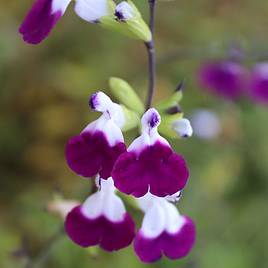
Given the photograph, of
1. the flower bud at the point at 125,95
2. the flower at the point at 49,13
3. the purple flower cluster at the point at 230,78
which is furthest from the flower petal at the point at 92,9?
the purple flower cluster at the point at 230,78

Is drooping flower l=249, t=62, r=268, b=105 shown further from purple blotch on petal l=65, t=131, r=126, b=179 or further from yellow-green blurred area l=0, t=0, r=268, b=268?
purple blotch on petal l=65, t=131, r=126, b=179

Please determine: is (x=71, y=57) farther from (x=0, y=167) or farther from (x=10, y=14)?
(x=0, y=167)

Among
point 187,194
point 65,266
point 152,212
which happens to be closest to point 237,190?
point 187,194

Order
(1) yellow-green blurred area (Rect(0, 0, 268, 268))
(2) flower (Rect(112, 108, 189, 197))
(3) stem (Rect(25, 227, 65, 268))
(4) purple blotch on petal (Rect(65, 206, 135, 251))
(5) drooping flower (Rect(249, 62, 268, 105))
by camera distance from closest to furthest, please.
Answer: (2) flower (Rect(112, 108, 189, 197)), (4) purple blotch on petal (Rect(65, 206, 135, 251)), (3) stem (Rect(25, 227, 65, 268)), (1) yellow-green blurred area (Rect(0, 0, 268, 268)), (5) drooping flower (Rect(249, 62, 268, 105))

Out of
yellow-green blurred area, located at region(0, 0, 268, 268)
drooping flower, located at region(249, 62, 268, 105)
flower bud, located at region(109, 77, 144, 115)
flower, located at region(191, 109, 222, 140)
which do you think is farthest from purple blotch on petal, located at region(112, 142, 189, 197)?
flower, located at region(191, 109, 222, 140)

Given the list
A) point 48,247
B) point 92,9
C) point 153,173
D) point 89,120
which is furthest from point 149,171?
point 89,120

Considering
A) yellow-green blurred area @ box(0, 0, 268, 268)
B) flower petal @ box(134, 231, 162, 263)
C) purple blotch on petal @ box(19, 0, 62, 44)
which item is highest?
purple blotch on petal @ box(19, 0, 62, 44)

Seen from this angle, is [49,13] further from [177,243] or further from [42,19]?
[177,243]
